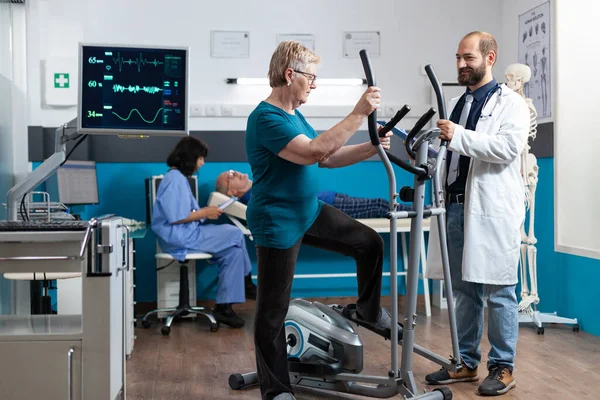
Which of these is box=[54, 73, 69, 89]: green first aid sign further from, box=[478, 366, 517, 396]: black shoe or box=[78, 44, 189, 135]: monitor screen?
box=[478, 366, 517, 396]: black shoe

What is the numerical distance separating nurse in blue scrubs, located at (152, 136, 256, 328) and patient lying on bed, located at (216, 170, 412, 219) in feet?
1.16

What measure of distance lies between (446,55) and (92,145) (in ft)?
8.88

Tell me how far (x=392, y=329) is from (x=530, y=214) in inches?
92.4

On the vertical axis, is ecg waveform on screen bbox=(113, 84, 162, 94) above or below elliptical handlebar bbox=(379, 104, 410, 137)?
above

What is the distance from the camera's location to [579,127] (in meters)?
4.62

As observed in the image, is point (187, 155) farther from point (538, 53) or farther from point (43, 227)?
point (43, 227)

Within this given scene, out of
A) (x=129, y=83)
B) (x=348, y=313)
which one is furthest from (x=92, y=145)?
(x=348, y=313)

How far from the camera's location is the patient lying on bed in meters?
5.14

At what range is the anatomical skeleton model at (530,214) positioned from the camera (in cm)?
452

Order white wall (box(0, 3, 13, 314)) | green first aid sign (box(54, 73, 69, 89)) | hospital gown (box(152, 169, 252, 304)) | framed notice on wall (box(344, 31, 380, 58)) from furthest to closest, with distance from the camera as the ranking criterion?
framed notice on wall (box(344, 31, 380, 58)) < green first aid sign (box(54, 73, 69, 89)) < hospital gown (box(152, 169, 252, 304)) < white wall (box(0, 3, 13, 314))

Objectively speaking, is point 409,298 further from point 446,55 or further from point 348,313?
point 446,55

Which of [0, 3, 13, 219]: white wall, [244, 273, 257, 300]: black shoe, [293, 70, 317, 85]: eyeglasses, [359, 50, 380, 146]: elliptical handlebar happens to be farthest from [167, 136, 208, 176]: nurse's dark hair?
[359, 50, 380, 146]: elliptical handlebar

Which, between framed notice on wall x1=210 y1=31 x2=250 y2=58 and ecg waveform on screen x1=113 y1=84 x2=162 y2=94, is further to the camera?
framed notice on wall x1=210 y1=31 x2=250 y2=58

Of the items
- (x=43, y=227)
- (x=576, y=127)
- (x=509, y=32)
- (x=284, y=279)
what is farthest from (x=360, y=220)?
(x=43, y=227)
